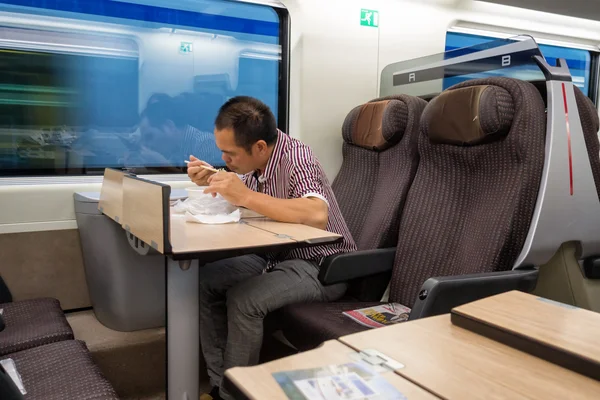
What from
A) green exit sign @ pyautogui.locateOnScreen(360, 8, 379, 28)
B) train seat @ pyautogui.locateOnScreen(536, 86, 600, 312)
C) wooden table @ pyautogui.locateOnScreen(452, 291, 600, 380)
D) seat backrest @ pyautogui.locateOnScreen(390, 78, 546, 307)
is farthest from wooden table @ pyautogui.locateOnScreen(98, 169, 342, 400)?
green exit sign @ pyautogui.locateOnScreen(360, 8, 379, 28)

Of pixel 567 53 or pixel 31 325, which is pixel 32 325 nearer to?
pixel 31 325

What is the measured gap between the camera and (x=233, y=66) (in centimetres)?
283

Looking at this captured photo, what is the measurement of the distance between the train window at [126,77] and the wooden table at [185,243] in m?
0.78

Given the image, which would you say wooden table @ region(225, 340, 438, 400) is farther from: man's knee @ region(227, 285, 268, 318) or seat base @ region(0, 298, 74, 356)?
seat base @ region(0, 298, 74, 356)

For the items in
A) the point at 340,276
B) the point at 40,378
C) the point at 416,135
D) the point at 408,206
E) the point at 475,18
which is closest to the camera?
the point at 40,378

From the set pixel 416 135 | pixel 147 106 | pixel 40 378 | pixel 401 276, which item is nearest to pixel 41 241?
pixel 147 106

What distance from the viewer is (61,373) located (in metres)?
1.48

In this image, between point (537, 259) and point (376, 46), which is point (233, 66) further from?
point (537, 259)

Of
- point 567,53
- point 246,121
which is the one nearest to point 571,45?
point 567,53

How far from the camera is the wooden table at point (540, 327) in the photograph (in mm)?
811

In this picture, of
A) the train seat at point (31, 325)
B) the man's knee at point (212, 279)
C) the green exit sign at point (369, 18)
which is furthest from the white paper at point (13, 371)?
the green exit sign at point (369, 18)

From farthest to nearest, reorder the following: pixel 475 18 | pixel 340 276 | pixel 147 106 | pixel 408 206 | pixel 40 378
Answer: pixel 475 18 < pixel 147 106 < pixel 408 206 < pixel 340 276 < pixel 40 378

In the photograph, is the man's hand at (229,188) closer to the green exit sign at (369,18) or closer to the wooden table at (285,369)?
the wooden table at (285,369)

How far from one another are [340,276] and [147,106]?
140cm
